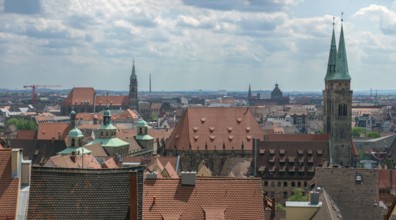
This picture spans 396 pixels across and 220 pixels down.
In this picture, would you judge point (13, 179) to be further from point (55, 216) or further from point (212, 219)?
point (212, 219)

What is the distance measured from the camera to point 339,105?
113750 millimetres

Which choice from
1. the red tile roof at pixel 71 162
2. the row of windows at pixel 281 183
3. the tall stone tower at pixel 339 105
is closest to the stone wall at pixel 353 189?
the red tile roof at pixel 71 162

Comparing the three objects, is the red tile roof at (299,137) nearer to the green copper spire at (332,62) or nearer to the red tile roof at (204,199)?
the green copper spire at (332,62)

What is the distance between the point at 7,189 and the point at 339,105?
9220 cm

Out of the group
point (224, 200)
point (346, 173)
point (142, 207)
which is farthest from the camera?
Answer: point (346, 173)

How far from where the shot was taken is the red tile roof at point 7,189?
26875 millimetres

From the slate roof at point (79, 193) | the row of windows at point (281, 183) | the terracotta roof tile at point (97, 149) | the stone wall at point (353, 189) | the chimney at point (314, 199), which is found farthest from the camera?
the terracotta roof tile at point (97, 149)

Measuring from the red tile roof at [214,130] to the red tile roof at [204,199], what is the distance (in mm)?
66560

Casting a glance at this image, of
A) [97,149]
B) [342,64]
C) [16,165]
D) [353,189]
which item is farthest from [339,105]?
[16,165]

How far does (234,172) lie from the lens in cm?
9094

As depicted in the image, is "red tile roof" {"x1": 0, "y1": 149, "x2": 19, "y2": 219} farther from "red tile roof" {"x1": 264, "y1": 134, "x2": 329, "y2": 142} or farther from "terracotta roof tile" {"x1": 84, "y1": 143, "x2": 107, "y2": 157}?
"red tile roof" {"x1": 264, "y1": 134, "x2": 329, "y2": 142}

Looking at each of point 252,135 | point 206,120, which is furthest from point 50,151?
point 252,135

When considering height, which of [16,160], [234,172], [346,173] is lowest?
[234,172]

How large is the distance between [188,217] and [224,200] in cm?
197
